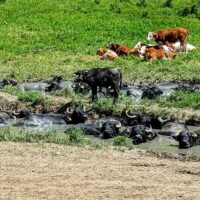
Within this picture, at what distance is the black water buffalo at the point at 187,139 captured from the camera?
13945 mm

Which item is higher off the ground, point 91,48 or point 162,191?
point 162,191

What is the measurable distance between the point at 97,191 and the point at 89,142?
366cm

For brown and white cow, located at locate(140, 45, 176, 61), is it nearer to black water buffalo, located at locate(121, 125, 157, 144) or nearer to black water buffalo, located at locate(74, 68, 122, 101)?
black water buffalo, located at locate(74, 68, 122, 101)

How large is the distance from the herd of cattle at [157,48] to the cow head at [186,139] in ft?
38.2

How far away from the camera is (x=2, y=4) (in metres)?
36.7

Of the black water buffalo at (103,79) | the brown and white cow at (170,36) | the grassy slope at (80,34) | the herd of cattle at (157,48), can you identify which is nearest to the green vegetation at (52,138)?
the black water buffalo at (103,79)

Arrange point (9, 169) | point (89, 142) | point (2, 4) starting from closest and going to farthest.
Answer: point (9, 169)
point (89, 142)
point (2, 4)

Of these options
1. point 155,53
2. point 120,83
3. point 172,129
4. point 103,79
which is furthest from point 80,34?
point 172,129

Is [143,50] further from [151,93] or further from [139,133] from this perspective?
[139,133]

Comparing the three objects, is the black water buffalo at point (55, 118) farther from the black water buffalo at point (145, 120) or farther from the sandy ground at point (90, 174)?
the sandy ground at point (90, 174)

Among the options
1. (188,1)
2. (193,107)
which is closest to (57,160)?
(193,107)

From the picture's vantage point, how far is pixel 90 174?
36.3 feet

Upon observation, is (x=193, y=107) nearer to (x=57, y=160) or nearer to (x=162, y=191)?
(x=57, y=160)

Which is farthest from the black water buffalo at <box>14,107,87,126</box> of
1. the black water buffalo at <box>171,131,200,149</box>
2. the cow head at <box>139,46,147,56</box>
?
the cow head at <box>139,46,147,56</box>
